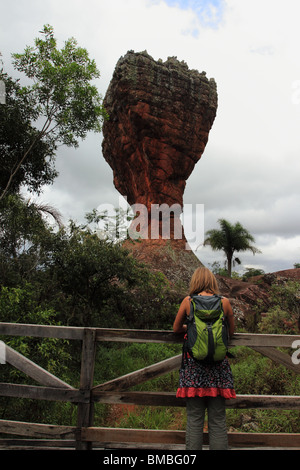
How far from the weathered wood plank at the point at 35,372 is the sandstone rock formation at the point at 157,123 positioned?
19.7 m

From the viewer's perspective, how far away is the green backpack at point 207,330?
267cm

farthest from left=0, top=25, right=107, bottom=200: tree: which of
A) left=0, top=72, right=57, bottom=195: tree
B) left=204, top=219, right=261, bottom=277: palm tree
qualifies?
left=204, top=219, right=261, bottom=277: palm tree

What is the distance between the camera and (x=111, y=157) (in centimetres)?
2598

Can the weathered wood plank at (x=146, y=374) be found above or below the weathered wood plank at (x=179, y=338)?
below

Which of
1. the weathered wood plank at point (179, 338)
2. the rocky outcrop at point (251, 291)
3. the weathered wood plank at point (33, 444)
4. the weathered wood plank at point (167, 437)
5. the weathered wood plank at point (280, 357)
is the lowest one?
the weathered wood plank at point (33, 444)

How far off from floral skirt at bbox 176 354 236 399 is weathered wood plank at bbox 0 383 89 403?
3.86ft

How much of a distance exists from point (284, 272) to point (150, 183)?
41.0ft

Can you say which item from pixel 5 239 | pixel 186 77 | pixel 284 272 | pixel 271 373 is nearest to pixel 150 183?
pixel 186 77

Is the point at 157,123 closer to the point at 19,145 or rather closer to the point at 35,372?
the point at 19,145

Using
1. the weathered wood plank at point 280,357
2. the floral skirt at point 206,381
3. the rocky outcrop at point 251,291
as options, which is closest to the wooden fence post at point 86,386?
the floral skirt at point 206,381

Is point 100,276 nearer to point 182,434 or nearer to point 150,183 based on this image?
point 182,434

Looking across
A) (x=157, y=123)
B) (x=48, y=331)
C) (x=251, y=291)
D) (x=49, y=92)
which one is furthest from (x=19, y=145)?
(x=251, y=291)

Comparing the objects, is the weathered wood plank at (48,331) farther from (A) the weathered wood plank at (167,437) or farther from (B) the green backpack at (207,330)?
(B) the green backpack at (207,330)

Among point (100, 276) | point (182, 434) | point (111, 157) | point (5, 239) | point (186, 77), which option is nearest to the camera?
point (182, 434)
